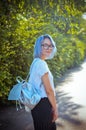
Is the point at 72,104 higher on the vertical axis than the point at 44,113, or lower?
lower

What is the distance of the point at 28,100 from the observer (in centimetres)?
341

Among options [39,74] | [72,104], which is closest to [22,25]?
[72,104]

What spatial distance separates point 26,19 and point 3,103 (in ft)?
7.96

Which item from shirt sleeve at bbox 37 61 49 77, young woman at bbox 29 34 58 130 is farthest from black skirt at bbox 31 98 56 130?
shirt sleeve at bbox 37 61 49 77

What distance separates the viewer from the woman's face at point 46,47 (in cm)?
353

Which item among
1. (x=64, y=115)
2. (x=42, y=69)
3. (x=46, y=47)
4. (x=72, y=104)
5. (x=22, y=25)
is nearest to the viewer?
(x=42, y=69)

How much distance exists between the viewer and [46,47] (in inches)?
A: 139

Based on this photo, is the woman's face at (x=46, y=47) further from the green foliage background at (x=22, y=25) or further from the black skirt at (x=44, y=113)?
the green foliage background at (x=22, y=25)

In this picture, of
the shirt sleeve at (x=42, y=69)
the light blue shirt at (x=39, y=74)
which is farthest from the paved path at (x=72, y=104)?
the shirt sleeve at (x=42, y=69)

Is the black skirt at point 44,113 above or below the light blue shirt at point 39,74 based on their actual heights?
below

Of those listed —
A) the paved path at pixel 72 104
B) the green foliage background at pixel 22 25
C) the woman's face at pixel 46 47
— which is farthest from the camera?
the green foliage background at pixel 22 25

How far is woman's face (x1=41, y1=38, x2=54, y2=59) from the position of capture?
3.53 m

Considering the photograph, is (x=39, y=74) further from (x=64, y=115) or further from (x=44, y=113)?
(x=64, y=115)

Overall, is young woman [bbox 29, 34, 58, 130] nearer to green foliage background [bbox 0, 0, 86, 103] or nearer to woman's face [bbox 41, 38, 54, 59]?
woman's face [bbox 41, 38, 54, 59]
